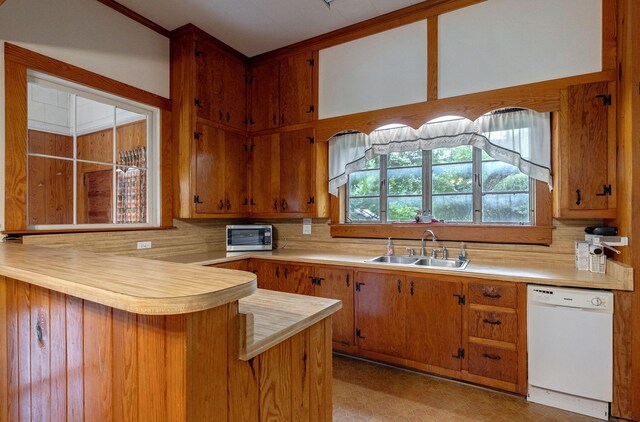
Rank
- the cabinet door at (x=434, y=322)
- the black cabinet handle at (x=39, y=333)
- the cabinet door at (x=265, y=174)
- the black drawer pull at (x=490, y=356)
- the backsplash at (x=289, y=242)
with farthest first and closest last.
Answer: the cabinet door at (x=265, y=174), the backsplash at (x=289, y=242), the cabinet door at (x=434, y=322), the black drawer pull at (x=490, y=356), the black cabinet handle at (x=39, y=333)

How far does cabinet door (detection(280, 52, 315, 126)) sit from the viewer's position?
10.8 ft

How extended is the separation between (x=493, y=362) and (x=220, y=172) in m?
2.87

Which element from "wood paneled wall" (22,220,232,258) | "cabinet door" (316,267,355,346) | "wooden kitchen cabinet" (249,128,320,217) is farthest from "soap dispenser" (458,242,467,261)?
"wood paneled wall" (22,220,232,258)

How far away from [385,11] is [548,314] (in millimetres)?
2670

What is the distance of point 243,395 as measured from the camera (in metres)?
0.90

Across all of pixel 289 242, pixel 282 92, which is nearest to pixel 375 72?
pixel 282 92

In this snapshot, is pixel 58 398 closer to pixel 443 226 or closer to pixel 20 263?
pixel 20 263

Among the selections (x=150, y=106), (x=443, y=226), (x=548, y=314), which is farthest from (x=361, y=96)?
(x=548, y=314)

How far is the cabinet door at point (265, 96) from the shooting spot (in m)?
3.47

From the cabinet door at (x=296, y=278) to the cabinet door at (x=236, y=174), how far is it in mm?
941

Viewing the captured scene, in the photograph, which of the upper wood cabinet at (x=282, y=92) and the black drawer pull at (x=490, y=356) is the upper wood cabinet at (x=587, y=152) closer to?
the black drawer pull at (x=490, y=356)

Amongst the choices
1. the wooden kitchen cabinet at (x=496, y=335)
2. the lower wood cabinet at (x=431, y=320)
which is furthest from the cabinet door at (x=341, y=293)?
the wooden kitchen cabinet at (x=496, y=335)

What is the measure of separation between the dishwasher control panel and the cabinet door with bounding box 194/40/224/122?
308cm

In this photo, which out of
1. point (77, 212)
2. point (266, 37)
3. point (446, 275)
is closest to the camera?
point (446, 275)
